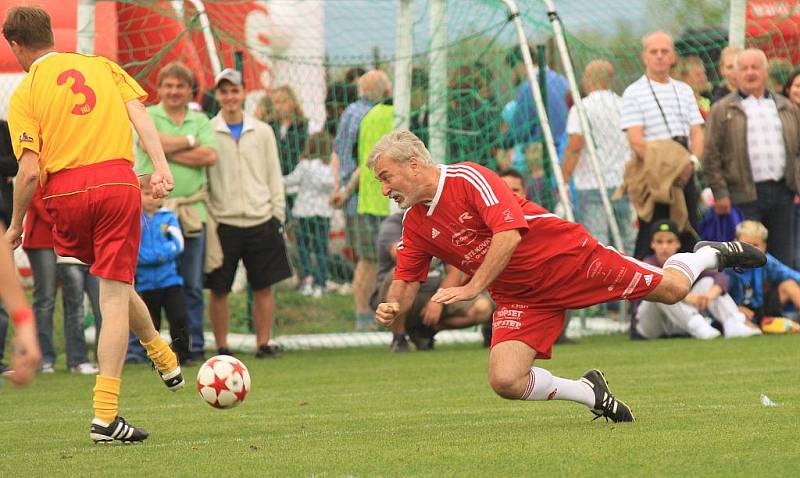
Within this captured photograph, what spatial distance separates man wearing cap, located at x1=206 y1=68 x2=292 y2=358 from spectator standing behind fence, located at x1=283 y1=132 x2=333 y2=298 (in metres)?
2.20

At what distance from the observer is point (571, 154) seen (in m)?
13.7

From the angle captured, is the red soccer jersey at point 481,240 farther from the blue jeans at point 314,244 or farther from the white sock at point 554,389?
the blue jeans at point 314,244

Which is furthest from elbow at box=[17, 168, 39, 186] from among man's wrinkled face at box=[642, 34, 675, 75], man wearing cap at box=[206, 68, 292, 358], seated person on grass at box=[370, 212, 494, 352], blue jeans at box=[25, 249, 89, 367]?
man's wrinkled face at box=[642, 34, 675, 75]

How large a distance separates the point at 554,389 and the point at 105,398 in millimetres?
2130

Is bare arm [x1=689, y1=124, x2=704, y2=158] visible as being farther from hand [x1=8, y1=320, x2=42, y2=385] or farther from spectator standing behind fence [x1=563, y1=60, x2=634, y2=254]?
hand [x1=8, y1=320, x2=42, y2=385]

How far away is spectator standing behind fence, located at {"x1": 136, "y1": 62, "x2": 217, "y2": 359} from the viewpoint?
11203 millimetres

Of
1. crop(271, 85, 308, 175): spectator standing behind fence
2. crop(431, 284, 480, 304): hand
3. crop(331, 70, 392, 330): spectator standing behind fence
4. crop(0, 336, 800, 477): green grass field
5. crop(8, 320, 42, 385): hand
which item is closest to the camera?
crop(8, 320, 42, 385): hand

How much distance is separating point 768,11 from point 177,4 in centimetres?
620

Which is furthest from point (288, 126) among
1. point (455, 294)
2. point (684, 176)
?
point (455, 294)

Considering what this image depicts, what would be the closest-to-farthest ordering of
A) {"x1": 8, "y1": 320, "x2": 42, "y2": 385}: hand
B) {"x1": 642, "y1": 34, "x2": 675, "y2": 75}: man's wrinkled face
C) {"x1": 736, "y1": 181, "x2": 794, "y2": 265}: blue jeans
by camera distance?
{"x1": 8, "y1": 320, "x2": 42, "y2": 385}: hand → {"x1": 642, "y1": 34, "x2": 675, "y2": 75}: man's wrinkled face → {"x1": 736, "y1": 181, "x2": 794, "y2": 265}: blue jeans

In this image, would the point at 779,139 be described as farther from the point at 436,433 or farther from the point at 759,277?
the point at 436,433

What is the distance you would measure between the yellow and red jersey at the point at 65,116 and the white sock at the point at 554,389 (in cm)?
228

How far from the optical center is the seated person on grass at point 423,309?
11.9 m

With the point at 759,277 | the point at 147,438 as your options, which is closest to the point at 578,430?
the point at 147,438
